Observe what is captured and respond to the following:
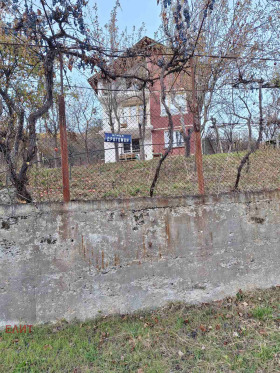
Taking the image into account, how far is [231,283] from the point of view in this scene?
3.13m

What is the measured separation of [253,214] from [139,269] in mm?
1744

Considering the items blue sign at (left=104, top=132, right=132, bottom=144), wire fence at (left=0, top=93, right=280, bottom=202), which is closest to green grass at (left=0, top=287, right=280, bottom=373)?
wire fence at (left=0, top=93, right=280, bottom=202)

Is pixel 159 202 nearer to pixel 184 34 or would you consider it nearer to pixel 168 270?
pixel 168 270

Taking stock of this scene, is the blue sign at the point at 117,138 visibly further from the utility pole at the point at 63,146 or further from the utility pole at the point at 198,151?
the utility pole at the point at 198,151

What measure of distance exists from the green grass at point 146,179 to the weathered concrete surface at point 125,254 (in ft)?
1.16

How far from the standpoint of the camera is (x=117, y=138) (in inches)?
138

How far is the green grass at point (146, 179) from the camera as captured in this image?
3.35 metres

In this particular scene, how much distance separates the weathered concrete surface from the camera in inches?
114

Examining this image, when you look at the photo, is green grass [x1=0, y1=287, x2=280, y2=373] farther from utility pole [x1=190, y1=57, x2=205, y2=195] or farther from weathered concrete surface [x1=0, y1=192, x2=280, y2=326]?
utility pole [x1=190, y1=57, x2=205, y2=195]

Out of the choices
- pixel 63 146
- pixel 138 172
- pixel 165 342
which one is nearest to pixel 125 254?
pixel 165 342

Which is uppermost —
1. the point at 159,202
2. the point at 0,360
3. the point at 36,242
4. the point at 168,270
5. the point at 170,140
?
the point at 170,140

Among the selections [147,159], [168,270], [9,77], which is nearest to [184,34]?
[147,159]

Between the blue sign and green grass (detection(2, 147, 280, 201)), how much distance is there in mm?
485

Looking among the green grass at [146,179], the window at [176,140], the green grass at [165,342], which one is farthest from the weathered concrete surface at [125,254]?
the window at [176,140]
